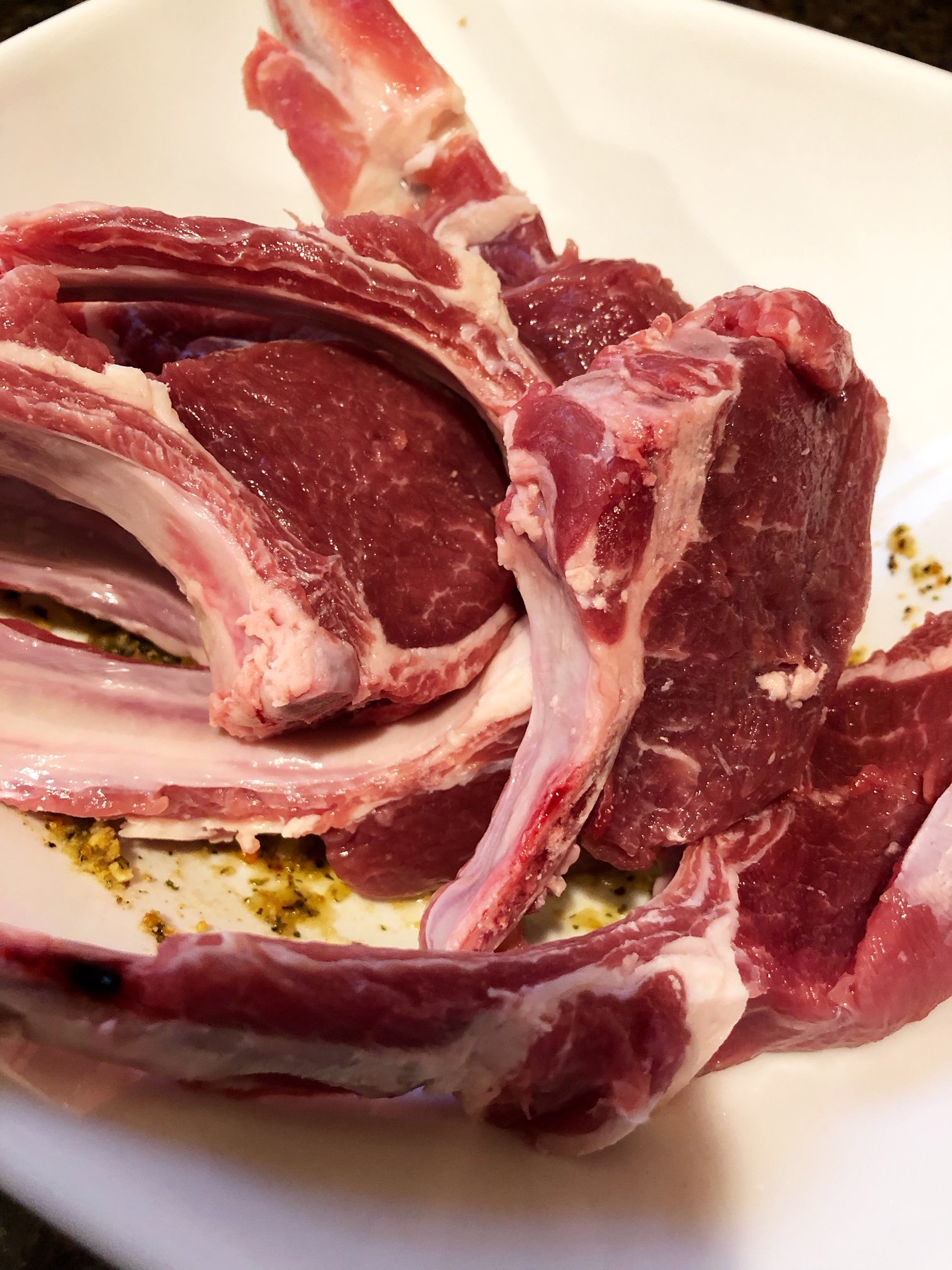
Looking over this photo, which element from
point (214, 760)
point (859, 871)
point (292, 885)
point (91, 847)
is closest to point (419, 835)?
point (292, 885)

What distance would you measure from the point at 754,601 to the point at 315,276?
3.40 ft

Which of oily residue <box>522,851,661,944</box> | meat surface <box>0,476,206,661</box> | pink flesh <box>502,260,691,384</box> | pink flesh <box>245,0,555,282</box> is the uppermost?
pink flesh <box>245,0,555,282</box>

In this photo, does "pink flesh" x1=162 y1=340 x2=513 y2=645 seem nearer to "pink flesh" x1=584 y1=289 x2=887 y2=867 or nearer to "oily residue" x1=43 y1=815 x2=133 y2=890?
"pink flesh" x1=584 y1=289 x2=887 y2=867

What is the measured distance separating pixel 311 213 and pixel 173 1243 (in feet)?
7.45

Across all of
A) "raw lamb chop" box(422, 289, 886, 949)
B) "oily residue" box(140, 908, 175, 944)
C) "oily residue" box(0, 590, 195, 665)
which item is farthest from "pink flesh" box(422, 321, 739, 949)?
"oily residue" box(0, 590, 195, 665)

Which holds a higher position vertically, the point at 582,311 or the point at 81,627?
the point at 582,311

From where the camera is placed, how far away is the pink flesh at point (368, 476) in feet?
5.62

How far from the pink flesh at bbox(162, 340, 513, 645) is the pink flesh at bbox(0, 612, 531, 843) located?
148 millimetres

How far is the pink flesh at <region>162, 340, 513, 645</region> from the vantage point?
1.71 meters

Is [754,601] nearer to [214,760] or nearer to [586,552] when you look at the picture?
[586,552]

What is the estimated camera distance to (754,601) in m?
1.69

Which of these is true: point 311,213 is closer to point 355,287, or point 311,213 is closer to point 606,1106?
point 355,287

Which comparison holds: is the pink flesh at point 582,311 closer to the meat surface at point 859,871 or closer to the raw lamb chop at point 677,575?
the raw lamb chop at point 677,575

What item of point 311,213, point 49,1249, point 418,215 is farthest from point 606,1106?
point 311,213
